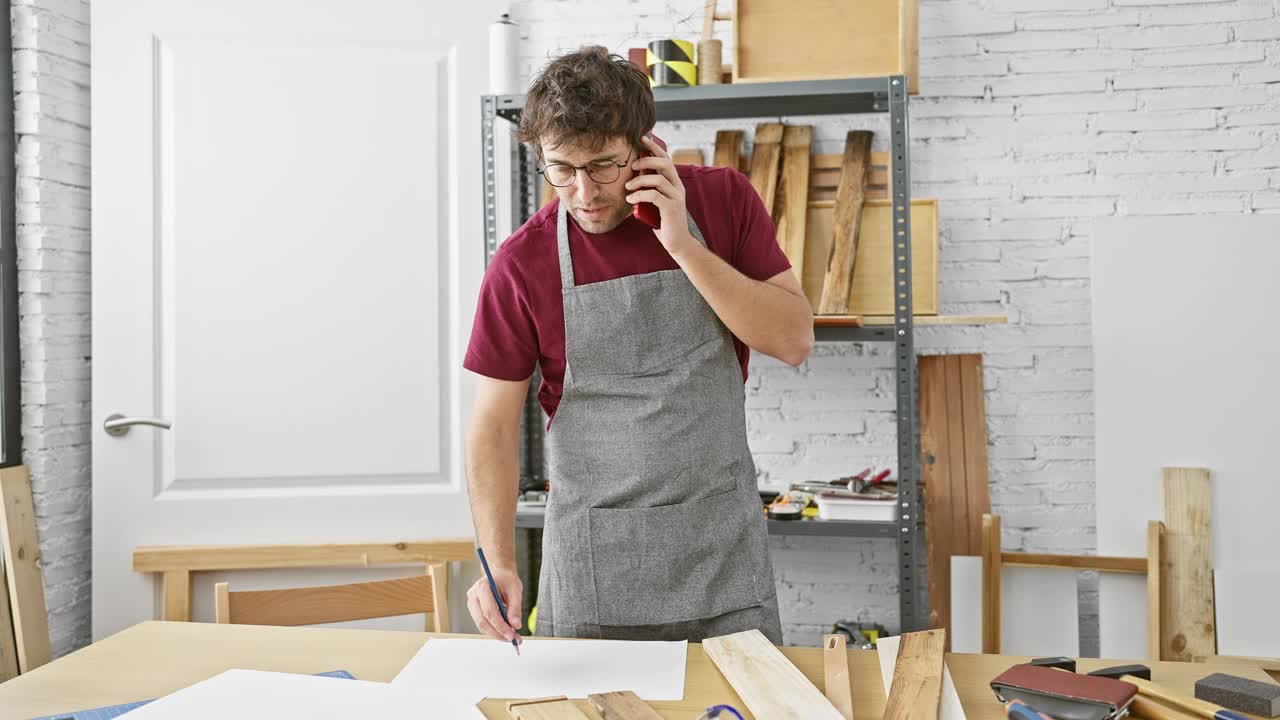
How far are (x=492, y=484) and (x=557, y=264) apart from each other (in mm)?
404

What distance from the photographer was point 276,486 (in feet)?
8.95

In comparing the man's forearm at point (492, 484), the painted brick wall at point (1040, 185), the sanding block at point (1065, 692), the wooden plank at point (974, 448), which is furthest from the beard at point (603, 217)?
the wooden plank at point (974, 448)

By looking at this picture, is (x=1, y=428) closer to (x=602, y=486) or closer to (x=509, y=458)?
(x=509, y=458)

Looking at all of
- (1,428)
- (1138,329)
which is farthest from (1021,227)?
(1,428)

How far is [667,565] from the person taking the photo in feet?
5.38

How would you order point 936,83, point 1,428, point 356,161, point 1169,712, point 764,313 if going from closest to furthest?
point 1169,712
point 764,313
point 1,428
point 356,161
point 936,83

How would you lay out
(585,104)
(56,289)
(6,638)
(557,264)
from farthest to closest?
(56,289) < (6,638) < (557,264) < (585,104)

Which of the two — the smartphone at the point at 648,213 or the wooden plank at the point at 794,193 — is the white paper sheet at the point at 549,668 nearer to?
the smartphone at the point at 648,213

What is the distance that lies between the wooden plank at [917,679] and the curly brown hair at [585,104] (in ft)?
2.87

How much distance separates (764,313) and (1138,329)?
1617 mm

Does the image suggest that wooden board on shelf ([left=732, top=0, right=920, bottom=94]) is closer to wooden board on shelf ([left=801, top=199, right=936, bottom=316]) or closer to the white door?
wooden board on shelf ([left=801, top=199, right=936, bottom=316])

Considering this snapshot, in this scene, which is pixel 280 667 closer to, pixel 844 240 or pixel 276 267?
pixel 276 267

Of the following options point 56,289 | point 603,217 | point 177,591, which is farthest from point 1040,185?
point 56,289

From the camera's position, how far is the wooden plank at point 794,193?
2.77 m
